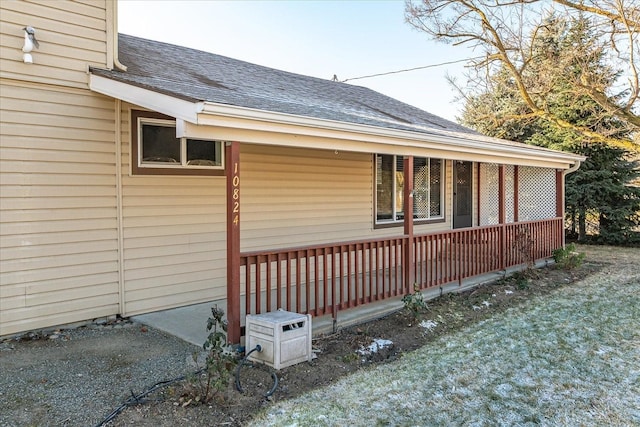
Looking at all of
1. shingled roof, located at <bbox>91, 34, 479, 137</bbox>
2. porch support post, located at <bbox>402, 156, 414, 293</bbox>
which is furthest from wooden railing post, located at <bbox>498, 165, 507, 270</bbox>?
porch support post, located at <bbox>402, 156, 414, 293</bbox>

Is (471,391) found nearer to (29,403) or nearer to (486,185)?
(29,403)

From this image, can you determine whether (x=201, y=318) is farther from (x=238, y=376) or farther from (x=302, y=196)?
(x=302, y=196)

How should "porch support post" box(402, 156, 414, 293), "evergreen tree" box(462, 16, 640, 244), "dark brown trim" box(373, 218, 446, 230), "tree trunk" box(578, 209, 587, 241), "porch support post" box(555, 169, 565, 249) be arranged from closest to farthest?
"porch support post" box(402, 156, 414, 293)
"dark brown trim" box(373, 218, 446, 230)
"porch support post" box(555, 169, 565, 249)
"evergreen tree" box(462, 16, 640, 244)
"tree trunk" box(578, 209, 587, 241)

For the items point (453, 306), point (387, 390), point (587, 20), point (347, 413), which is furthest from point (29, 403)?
point (587, 20)

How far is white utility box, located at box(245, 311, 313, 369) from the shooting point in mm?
3902

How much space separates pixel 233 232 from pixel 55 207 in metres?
1.98

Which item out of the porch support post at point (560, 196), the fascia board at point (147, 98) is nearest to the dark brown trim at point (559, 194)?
the porch support post at point (560, 196)

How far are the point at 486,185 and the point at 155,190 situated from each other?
7.82 meters

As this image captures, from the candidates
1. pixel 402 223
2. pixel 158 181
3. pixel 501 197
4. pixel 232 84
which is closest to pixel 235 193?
pixel 158 181

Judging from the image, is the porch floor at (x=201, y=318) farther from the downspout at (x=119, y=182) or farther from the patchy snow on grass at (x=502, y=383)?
the patchy snow on grass at (x=502, y=383)

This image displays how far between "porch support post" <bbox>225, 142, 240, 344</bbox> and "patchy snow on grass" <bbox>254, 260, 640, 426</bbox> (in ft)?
3.56

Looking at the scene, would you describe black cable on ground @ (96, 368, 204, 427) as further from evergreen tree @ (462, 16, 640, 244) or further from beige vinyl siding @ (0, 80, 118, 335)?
evergreen tree @ (462, 16, 640, 244)

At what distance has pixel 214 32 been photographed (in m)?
21.9

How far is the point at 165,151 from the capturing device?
17.8 feet
